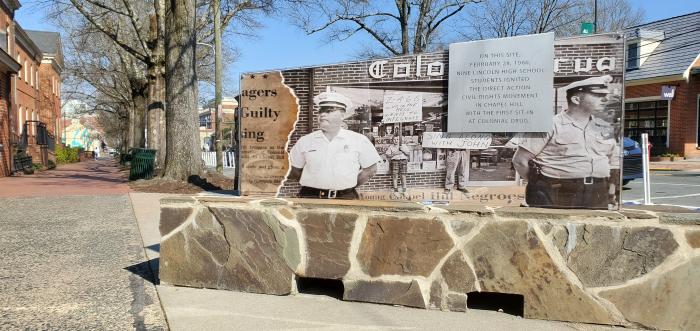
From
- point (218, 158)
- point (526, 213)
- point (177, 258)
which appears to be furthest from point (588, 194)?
point (218, 158)

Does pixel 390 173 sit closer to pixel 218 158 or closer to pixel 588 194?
pixel 588 194

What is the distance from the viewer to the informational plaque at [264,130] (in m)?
5.54

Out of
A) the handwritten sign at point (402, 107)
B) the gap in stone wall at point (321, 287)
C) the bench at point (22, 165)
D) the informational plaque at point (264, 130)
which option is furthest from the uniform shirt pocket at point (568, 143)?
the bench at point (22, 165)

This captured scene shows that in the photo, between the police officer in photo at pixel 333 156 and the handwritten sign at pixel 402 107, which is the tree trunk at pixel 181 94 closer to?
the police officer in photo at pixel 333 156

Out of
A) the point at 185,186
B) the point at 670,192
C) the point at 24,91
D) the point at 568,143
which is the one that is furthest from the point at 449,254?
the point at 24,91

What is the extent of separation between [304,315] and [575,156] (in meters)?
2.50

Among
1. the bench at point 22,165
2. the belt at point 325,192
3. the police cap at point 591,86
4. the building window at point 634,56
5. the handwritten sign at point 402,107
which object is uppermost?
the building window at point 634,56

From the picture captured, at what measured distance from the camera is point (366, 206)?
4.64 m

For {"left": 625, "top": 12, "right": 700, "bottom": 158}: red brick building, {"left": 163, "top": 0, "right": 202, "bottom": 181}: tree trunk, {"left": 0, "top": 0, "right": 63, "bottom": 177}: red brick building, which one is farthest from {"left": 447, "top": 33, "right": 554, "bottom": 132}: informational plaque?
{"left": 625, "top": 12, "right": 700, "bottom": 158}: red brick building

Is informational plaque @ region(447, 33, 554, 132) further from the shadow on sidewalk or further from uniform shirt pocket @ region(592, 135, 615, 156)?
the shadow on sidewalk

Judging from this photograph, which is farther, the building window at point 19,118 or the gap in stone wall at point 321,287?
the building window at point 19,118

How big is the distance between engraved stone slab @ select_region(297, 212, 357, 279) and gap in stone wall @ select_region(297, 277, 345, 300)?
0.17m

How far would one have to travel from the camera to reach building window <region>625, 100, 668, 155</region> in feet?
87.9

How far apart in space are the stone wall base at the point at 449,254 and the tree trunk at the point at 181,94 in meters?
9.76
